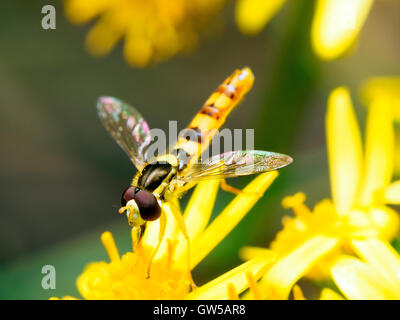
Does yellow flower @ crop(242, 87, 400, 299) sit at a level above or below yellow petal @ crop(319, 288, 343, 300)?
above

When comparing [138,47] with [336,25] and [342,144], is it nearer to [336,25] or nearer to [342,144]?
[336,25]

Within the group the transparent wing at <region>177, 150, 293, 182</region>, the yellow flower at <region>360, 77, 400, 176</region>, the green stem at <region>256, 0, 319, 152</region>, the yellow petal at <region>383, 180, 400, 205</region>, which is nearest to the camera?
the transparent wing at <region>177, 150, 293, 182</region>

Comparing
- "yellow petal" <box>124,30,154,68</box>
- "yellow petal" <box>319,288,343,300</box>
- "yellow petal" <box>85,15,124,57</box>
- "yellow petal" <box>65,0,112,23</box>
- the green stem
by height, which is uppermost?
"yellow petal" <box>65,0,112,23</box>

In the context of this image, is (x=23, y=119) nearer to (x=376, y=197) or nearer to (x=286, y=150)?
(x=286, y=150)

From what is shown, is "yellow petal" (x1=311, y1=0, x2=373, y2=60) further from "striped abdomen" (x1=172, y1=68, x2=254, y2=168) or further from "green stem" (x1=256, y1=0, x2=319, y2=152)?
"striped abdomen" (x1=172, y1=68, x2=254, y2=168)

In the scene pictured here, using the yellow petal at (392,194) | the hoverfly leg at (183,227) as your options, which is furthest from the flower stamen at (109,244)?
the yellow petal at (392,194)

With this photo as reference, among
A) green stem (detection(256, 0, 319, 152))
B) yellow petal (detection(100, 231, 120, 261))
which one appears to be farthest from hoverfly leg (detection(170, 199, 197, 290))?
green stem (detection(256, 0, 319, 152))

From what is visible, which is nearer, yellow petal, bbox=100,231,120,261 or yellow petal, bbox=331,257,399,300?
yellow petal, bbox=331,257,399,300
